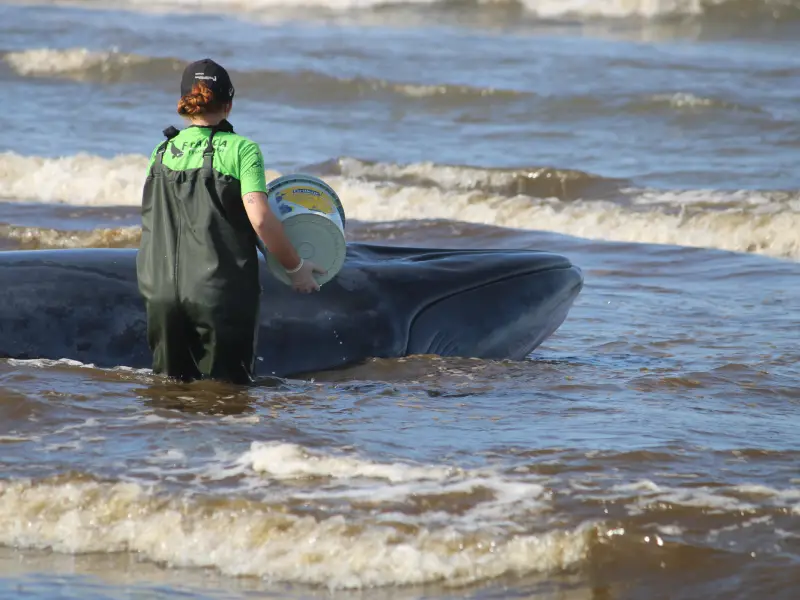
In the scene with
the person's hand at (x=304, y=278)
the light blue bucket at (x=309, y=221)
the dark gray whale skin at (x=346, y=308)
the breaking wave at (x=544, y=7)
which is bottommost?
the dark gray whale skin at (x=346, y=308)

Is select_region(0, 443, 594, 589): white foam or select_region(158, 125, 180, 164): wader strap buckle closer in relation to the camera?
select_region(0, 443, 594, 589): white foam

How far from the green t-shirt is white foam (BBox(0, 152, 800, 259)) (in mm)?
9146

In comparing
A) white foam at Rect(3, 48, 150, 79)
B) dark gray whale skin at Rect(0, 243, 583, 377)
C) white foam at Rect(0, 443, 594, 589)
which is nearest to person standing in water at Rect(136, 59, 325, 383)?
dark gray whale skin at Rect(0, 243, 583, 377)

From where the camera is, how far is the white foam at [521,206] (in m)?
15.1

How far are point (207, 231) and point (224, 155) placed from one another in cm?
35

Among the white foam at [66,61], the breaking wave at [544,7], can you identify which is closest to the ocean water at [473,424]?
the white foam at [66,61]

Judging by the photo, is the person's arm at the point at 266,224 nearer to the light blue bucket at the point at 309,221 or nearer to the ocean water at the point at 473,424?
the light blue bucket at the point at 309,221

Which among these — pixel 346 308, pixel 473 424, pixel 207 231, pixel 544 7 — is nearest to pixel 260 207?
pixel 207 231

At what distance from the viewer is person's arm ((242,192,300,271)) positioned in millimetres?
6342

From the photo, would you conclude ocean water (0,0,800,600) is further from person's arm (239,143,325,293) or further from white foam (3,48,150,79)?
white foam (3,48,150,79)

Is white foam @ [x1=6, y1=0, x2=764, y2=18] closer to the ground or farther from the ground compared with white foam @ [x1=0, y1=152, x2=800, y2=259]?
farther from the ground

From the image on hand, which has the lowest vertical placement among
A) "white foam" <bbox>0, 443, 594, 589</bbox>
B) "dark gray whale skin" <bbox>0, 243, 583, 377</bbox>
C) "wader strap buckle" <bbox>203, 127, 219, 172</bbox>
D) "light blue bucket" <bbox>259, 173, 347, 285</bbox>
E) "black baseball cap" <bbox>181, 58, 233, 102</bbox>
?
"white foam" <bbox>0, 443, 594, 589</bbox>

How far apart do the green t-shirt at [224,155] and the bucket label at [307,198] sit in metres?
0.30

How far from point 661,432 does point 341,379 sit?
1764 millimetres
